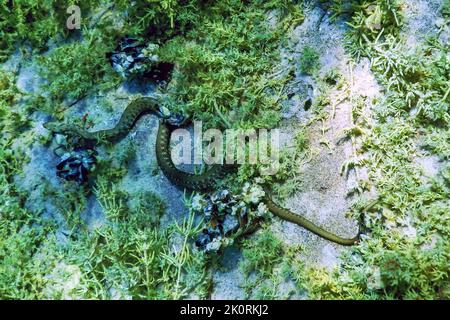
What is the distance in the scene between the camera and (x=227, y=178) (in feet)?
13.9

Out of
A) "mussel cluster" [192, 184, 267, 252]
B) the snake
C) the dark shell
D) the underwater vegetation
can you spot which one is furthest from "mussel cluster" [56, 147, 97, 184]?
"mussel cluster" [192, 184, 267, 252]

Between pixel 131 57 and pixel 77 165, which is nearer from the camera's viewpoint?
pixel 77 165

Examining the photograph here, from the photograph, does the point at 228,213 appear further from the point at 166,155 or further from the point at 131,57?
the point at 131,57

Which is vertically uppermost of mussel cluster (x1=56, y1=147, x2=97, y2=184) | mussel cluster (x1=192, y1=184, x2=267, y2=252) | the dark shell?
the dark shell

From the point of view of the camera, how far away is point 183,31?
468 cm

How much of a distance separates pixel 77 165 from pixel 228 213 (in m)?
1.64

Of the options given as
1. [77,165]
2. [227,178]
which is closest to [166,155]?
[227,178]

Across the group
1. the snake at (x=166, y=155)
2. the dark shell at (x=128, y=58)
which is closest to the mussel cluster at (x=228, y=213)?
the snake at (x=166, y=155)

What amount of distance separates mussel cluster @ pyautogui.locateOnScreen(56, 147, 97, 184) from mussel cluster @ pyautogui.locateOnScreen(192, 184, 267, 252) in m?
1.19

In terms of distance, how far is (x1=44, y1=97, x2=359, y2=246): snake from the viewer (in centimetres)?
411

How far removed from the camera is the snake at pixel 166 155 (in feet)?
13.5

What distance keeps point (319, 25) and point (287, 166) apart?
1.60 m

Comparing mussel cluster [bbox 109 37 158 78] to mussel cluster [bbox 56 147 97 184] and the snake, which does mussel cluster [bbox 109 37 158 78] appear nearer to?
the snake
